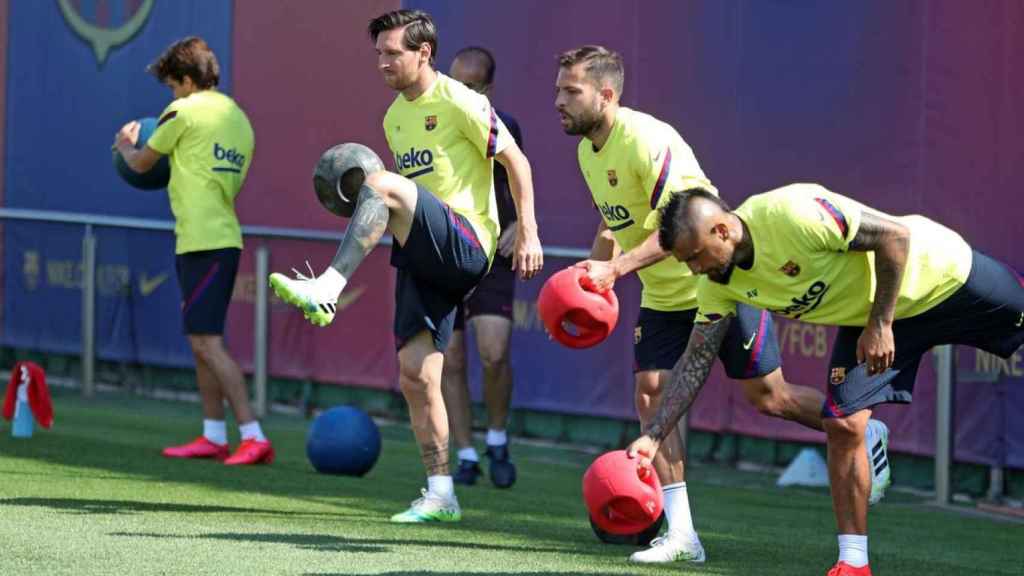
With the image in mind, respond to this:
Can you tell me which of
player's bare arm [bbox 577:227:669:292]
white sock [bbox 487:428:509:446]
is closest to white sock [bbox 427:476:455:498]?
player's bare arm [bbox 577:227:669:292]

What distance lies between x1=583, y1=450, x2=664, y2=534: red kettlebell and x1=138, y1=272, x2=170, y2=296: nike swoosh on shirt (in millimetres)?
9159

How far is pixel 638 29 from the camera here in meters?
13.1

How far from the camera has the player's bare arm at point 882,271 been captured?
685 centimetres

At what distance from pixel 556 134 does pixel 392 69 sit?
202 inches

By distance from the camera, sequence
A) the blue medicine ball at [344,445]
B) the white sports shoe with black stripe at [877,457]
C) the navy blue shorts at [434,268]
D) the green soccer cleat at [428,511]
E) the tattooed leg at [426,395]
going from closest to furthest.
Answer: the white sports shoe with black stripe at [877,457] < the navy blue shorts at [434,268] < the tattooed leg at [426,395] < the green soccer cleat at [428,511] < the blue medicine ball at [344,445]

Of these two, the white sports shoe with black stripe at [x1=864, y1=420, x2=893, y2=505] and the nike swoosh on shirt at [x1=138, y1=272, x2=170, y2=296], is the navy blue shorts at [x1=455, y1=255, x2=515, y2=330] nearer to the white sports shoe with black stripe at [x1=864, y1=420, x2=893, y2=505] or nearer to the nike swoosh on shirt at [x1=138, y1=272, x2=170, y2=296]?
the white sports shoe with black stripe at [x1=864, y1=420, x2=893, y2=505]

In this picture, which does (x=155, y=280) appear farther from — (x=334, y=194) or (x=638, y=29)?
(x=334, y=194)

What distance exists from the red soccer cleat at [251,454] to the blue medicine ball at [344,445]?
43cm

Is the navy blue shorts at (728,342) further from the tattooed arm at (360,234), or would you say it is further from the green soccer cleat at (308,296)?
the green soccer cleat at (308,296)

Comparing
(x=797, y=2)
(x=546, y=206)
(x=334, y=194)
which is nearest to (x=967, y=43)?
(x=797, y=2)

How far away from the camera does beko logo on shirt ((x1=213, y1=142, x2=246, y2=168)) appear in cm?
1121

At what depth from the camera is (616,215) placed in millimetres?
7996

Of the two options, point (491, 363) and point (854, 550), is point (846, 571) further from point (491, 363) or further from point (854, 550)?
point (491, 363)

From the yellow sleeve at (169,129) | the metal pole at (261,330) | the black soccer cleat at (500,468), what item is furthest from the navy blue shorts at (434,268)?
the metal pole at (261,330)
